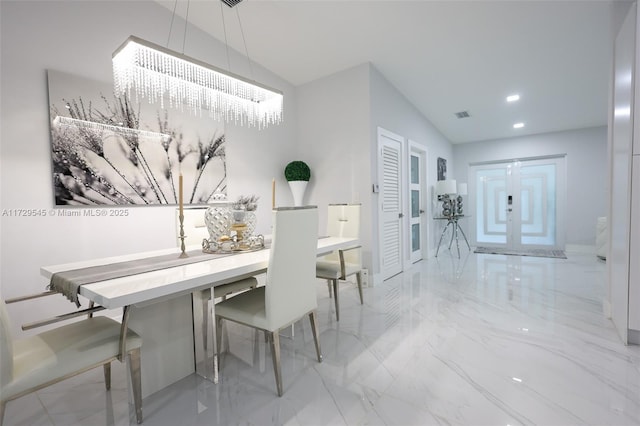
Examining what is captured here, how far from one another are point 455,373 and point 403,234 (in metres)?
2.81

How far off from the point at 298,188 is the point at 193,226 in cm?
179

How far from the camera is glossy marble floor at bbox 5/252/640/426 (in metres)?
1.42

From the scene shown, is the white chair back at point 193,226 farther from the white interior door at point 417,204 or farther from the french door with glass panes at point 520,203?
the french door with glass panes at point 520,203

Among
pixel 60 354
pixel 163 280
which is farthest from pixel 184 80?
pixel 60 354

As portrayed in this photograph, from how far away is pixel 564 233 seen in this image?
6.25m

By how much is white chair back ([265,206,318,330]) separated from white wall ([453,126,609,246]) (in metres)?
7.00

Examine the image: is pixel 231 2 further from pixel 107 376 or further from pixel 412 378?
pixel 412 378

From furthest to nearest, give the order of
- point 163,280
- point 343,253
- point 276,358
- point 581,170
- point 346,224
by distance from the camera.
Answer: point 581,170
point 346,224
point 343,253
point 276,358
point 163,280

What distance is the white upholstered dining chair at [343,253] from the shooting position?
2.67 metres

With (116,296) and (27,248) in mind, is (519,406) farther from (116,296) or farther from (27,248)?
(27,248)

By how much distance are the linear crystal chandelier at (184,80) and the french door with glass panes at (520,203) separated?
6405mm

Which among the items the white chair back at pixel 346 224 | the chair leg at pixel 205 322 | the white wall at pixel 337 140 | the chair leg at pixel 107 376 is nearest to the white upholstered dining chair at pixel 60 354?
the chair leg at pixel 107 376

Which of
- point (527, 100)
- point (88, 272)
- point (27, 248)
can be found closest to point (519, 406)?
point (88, 272)

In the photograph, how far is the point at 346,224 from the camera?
3.02 meters
